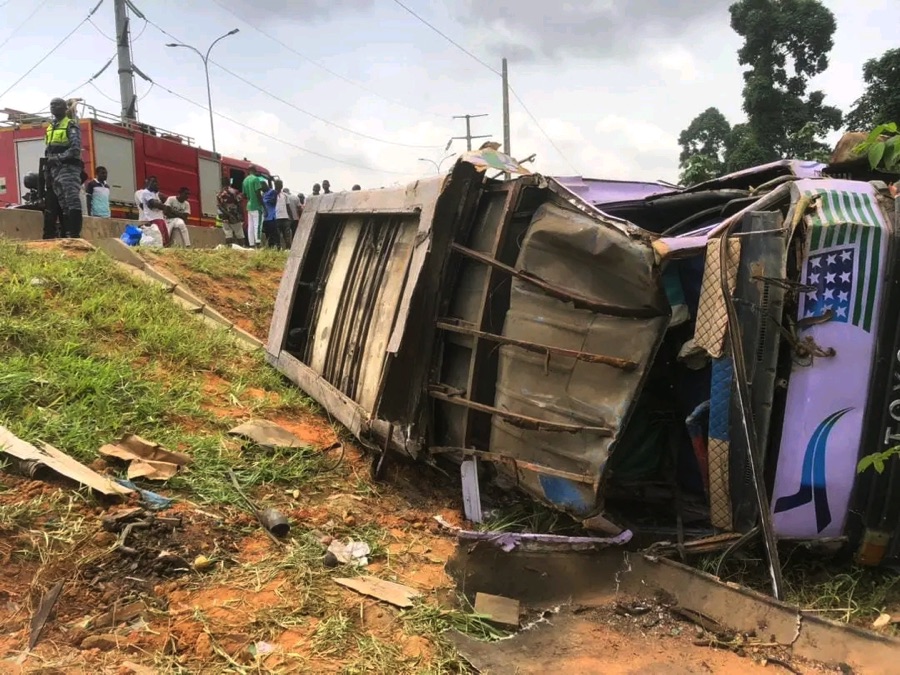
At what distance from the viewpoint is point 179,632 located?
229 centimetres

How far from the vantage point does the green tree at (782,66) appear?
1984 centimetres

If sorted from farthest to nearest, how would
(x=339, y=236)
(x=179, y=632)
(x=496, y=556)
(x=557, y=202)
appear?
1. (x=339, y=236)
2. (x=557, y=202)
3. (x=496, y=556)
4. (x=179, y=632)

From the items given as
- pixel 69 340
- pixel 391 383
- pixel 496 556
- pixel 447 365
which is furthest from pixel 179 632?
pixel 69 340

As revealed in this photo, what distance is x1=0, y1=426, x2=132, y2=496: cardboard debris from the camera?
298 centimetres

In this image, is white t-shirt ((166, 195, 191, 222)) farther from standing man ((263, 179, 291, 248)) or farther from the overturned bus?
the overturned bus

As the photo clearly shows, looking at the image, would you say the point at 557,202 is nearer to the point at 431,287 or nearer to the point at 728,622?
the point at 431,287

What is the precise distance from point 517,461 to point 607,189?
215cm

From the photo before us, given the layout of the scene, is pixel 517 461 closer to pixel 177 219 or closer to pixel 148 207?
pixel 148 207

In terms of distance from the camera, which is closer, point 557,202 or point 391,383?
point 557,202

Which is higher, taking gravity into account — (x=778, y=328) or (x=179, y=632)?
(x=778, y=328)

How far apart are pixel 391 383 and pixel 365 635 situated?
1411 mm

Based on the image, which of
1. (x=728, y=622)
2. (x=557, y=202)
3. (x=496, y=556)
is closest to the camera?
(x=728, y=622)

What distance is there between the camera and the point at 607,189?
443 centimetres

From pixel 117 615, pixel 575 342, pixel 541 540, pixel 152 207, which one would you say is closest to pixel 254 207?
pixel 152 207
